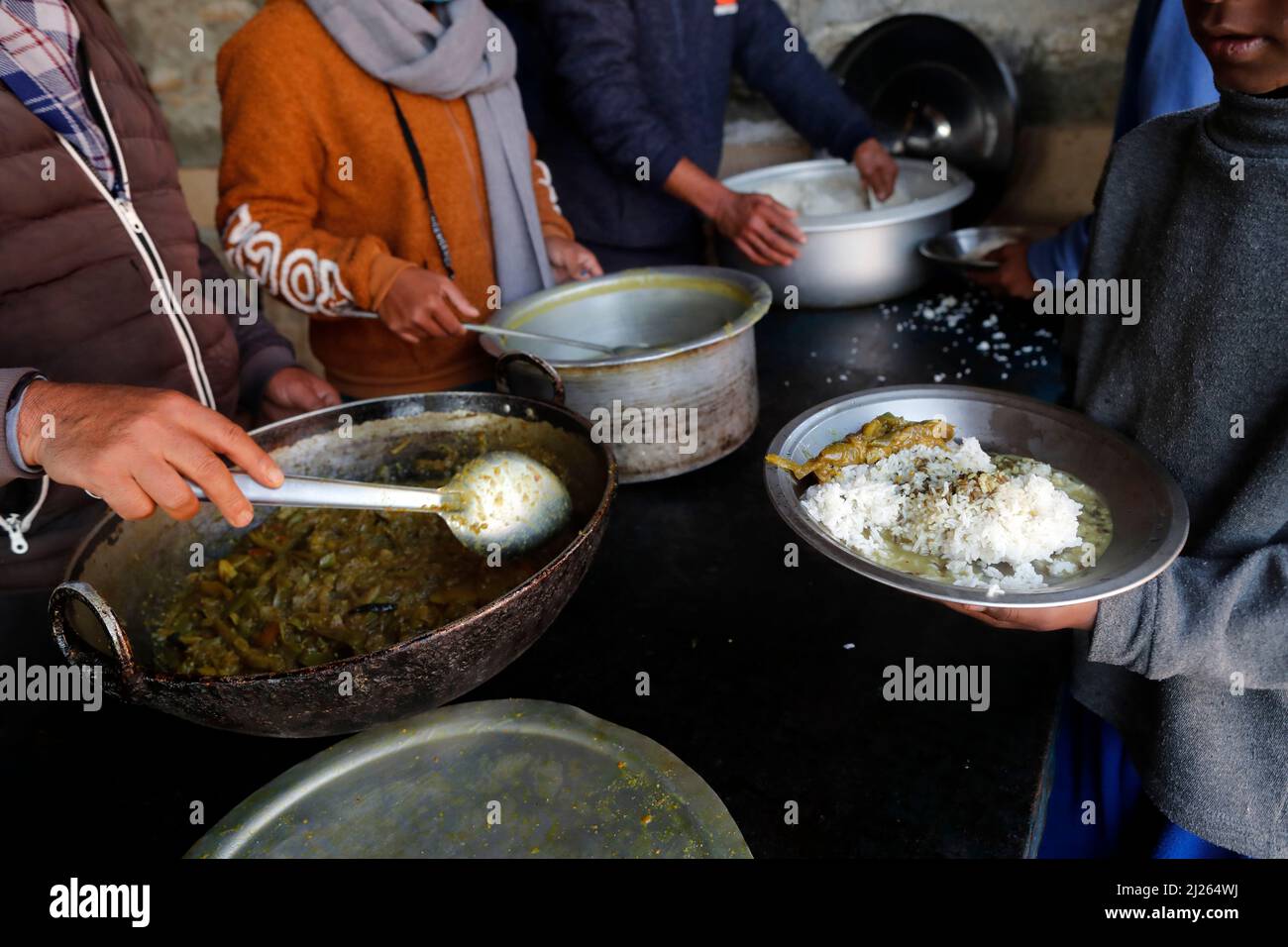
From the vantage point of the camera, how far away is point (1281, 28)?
848 mm

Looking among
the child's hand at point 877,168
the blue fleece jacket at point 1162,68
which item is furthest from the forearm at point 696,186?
the blue fleece jacket at point 1162,68

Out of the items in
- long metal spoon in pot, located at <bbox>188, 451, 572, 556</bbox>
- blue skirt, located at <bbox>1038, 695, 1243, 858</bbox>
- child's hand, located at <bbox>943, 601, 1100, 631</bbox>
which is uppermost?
long metal spoon in pot, located at <bbox>188, 451, 572, 556</bbox>

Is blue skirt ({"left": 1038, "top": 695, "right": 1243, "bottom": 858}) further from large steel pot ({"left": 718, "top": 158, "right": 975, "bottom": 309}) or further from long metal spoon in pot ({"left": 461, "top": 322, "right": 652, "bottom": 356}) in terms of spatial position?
large steel pot ({"left": 718, "top": 158, "right": 975, "bottom": 309})

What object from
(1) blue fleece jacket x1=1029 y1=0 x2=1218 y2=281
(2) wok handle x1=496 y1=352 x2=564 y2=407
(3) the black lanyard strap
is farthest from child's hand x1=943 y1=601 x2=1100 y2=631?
(3) the black lanyard strap

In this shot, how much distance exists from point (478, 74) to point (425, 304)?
0.68 metres

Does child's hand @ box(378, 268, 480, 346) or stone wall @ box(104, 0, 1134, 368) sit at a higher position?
stone wall @ box(104, 0, 1134, 368)

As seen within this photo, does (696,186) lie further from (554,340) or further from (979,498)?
(979,498)

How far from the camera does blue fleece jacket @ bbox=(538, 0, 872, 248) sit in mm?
2248

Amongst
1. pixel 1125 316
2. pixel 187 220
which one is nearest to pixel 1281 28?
pixel 1125 316

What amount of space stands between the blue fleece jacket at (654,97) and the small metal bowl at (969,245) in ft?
1.57

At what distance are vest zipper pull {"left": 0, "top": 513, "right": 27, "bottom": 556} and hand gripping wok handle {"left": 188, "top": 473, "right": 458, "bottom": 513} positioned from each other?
446 mm

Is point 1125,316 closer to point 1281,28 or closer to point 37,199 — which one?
point 1281,28

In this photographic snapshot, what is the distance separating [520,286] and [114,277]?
988mm

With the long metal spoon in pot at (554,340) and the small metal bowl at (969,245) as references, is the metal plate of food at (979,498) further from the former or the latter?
→ the small metal bowl at (969,245)
